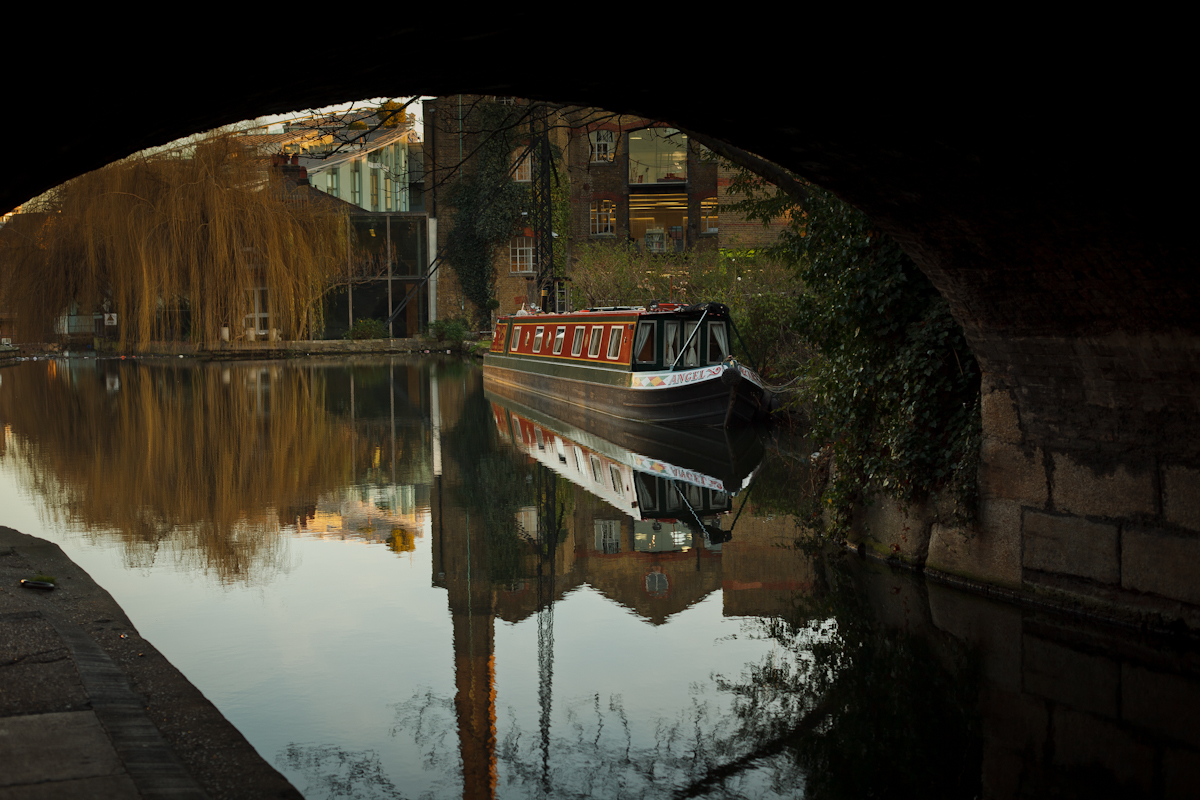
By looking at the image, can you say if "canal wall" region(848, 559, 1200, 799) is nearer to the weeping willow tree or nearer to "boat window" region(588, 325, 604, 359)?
"boat window" region(588, 325, 604, 359)

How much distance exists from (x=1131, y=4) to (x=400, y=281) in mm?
40126

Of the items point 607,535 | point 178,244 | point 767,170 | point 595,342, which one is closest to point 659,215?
point 178,244

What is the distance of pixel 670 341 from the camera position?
17734 millimetres

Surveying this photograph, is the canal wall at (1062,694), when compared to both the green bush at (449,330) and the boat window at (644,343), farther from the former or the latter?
the green bush at (449,330)

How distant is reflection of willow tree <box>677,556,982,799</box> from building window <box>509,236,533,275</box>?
32960 millimetres

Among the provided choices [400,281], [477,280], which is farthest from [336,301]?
[477,280]

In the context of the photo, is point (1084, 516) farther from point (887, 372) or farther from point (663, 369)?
point (663, 369)

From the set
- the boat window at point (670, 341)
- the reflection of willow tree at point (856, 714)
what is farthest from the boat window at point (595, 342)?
the reflection of willow tree at point (856, 714)

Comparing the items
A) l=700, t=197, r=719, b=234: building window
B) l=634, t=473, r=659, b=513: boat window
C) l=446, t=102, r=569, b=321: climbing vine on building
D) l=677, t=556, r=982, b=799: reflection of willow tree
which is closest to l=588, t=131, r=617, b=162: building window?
l=446, t=102, r=569, b=321: climbing vine on building

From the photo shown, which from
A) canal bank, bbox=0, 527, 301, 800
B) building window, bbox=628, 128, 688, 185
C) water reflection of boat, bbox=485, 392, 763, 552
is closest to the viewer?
canal bank, bbox=0, 527, 301, 800

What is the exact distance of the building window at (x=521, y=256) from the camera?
126 ft

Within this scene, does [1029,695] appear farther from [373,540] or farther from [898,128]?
[373,540]

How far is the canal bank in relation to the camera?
341 cm

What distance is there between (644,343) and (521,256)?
21630 mm
